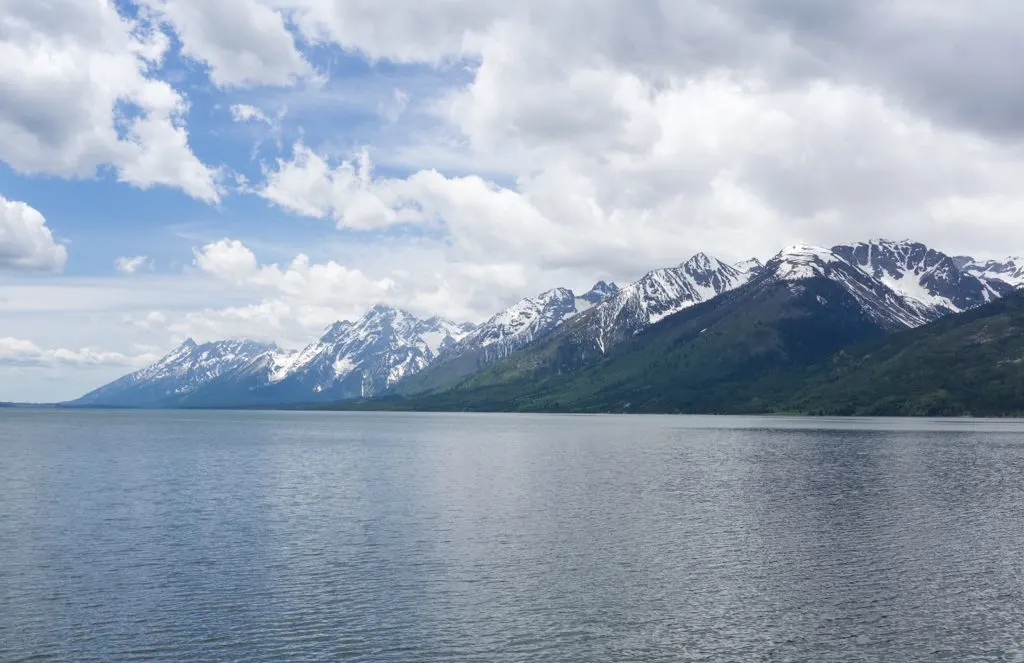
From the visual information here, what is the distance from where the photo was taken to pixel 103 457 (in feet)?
614

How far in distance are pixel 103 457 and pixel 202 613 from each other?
479ft

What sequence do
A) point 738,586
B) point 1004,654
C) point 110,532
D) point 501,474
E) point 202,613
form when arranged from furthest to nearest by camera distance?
point 501,474, point 110,532, point 738,586, point 202,613, point 1004,654

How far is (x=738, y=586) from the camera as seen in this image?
6669cm

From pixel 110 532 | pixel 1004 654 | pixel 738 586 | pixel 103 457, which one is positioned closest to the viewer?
pixel 1004 654

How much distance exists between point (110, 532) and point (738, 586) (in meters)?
60.1

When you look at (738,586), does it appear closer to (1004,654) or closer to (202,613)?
(1004,654)

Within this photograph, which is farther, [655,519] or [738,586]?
[655,519]

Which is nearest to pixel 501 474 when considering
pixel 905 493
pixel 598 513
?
pixel 598 513

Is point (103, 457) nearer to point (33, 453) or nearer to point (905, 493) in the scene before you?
point (33, 453)

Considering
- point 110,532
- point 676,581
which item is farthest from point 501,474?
point 676,581

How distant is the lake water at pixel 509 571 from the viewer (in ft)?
171

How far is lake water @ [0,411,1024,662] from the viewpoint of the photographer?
5222 centimetres

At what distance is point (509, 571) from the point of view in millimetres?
70625

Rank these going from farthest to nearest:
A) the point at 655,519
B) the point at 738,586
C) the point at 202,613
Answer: the point at 655,519
the point at 738,586
the point at 202,613
